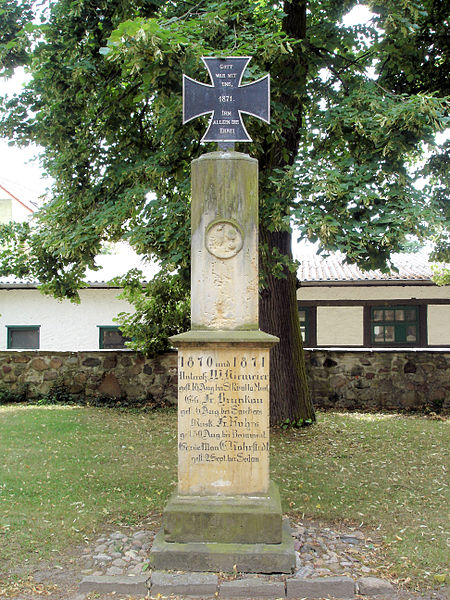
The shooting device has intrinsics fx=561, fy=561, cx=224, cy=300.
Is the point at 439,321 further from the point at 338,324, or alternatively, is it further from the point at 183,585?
the point at 183,585

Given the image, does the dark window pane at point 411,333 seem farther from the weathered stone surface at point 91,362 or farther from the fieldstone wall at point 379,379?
the weathered stone surface at point 91,362

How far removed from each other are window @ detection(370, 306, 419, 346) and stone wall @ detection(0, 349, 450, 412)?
5237mm

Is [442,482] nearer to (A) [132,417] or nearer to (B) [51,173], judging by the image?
(A) [132,417]

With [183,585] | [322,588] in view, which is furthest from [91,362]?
[322,588]

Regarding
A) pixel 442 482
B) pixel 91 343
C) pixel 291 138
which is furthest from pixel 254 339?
pixel 91 343

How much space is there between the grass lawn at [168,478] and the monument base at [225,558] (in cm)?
77

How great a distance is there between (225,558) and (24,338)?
553 inches

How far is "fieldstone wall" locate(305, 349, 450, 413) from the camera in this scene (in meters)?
10.6

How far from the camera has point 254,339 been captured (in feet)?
13.3

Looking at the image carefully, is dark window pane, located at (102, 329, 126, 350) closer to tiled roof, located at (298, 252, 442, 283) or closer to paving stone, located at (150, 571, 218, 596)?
tiled roof, located at (298, 252, 442, 283)

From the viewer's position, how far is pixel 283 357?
8797mm

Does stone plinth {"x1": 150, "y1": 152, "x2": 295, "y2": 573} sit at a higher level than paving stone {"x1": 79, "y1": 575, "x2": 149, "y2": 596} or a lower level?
higher

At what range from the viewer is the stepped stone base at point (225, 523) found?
3.95m

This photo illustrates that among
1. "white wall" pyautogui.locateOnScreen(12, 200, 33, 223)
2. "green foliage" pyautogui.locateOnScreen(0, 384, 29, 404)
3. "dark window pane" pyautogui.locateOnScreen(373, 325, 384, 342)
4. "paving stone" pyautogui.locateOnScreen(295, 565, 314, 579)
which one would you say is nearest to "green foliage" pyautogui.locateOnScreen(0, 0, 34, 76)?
"green foliage" pyautogui.locateOnScreen(0, 384, 29, 404)
